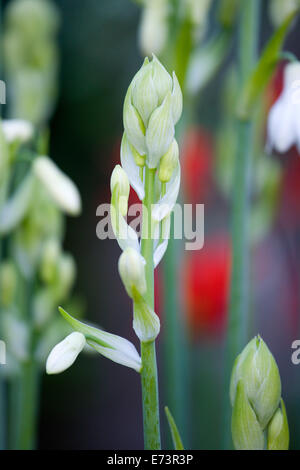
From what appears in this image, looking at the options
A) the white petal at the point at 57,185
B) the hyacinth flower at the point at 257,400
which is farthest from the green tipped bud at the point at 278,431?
the white petal at the point at 57,185

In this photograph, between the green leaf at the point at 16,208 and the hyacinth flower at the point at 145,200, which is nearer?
the hyacinth flower at the point at 145,200

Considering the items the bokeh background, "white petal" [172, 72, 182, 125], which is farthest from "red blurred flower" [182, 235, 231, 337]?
"white petal" [172, 72, 182, 125]

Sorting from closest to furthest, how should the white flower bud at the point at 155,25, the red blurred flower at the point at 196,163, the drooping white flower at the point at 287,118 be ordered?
the drooping white flower at the point at 287,118 → the white flower bud at the point at 155,25 → the red blurred flower at the point at 196,163

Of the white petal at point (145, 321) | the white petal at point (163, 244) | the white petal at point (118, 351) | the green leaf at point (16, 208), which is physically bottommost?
the white petal at point (118, 351)

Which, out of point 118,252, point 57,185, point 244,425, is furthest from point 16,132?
point 118,252

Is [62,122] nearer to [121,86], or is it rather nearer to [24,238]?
[121,86]

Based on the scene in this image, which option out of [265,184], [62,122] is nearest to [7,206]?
[265,184]

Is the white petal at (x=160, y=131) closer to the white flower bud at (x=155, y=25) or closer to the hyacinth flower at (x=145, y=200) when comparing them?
the hyacinth flower at (x=145, y=200)
